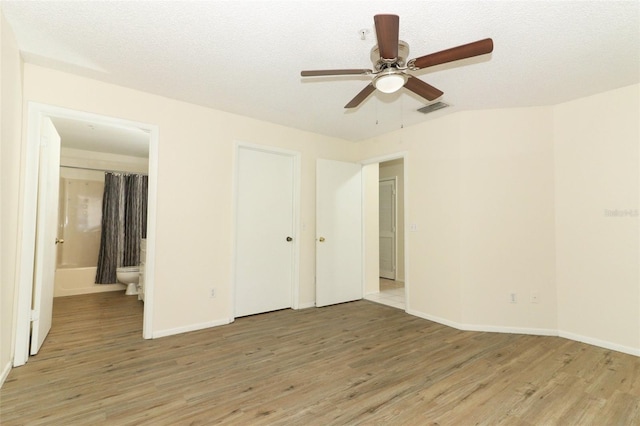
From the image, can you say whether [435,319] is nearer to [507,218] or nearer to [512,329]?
[512,329]

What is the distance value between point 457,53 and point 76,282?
6.06 meters

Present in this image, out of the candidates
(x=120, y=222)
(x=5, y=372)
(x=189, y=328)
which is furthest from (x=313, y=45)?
(x=120, y=222)

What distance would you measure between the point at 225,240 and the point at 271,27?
2.28 metres

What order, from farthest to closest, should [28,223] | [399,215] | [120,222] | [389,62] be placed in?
[399,215]
[120,222]
[28,223]
[389,62]

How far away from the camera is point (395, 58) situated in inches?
70.5

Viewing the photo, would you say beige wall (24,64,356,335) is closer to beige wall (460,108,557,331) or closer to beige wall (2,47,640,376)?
beige wall (2,47,640,376)

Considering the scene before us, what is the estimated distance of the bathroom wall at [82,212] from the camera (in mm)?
4988

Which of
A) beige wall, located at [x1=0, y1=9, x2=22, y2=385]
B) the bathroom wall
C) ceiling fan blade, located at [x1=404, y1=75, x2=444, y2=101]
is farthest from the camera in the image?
the bathroom wall

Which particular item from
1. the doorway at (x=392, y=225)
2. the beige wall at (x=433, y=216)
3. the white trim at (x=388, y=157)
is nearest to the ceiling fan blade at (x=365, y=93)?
the beige wall at (x=433, y=216)

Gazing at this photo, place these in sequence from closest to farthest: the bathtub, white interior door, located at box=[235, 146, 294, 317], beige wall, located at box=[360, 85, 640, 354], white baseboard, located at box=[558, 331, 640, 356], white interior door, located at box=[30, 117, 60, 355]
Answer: white interior door, located at box=[30, 117, 60, 355]
white baseboard, located at box=[558, 331, 640, 356]
beige wall, located at box=[360, 85, 640, 354]
white interior door, located at box=[235, 146, 294, 317]
the bathtub

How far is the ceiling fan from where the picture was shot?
5.15 ft

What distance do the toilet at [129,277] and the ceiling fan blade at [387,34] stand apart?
4883mm

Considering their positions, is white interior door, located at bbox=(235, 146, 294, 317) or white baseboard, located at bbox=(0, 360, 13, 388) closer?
white baseboard, located at bbox=(0, 360, 13, 388)

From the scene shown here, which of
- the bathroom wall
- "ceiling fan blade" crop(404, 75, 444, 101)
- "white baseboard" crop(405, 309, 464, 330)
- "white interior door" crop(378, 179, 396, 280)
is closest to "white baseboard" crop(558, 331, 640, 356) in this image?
"white baseboard" crop(405, 309, 464, 330)
